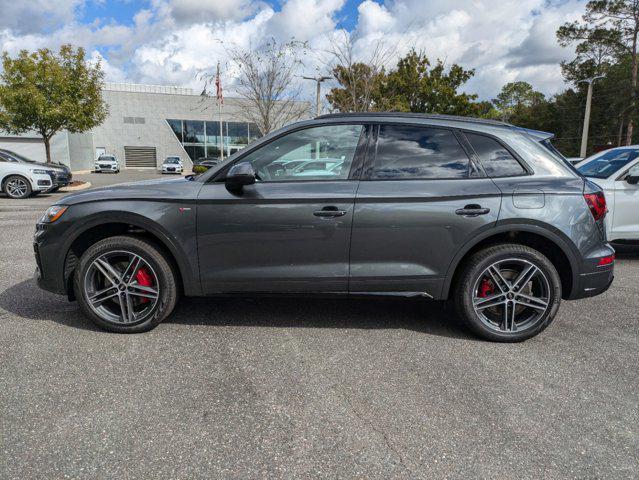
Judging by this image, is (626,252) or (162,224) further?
(626,252)

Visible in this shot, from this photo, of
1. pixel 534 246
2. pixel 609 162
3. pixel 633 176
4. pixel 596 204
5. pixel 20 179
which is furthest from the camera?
pixel 20 179

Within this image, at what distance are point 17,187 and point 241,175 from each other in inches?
564

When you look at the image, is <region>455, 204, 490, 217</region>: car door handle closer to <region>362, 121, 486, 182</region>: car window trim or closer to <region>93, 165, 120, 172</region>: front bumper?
<region>362, 121, 486, 182</region>: car window trim

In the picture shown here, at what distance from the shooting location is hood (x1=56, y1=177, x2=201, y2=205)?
349 centimetres

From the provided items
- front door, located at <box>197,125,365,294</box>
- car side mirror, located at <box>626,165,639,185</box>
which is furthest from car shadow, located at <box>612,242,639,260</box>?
front door, located at <box>197,125,365,294</box>

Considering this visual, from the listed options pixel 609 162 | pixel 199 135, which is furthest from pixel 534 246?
pixel 199 135

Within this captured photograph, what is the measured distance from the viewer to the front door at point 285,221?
336 centimetres

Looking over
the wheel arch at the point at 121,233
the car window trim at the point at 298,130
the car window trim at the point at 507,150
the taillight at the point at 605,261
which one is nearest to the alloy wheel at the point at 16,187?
the wheel arch at the point at 121,233

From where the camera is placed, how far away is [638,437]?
2.37 metres

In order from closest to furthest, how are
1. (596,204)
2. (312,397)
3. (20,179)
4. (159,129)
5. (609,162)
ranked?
(312,397) < (596,204) < (609,162) < (20,179) < (159,129)

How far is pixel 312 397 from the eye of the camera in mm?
2703

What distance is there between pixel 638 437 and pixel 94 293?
3721mm

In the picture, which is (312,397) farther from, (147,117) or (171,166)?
(147,117)

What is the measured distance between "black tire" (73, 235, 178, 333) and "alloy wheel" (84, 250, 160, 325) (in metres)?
0.02
